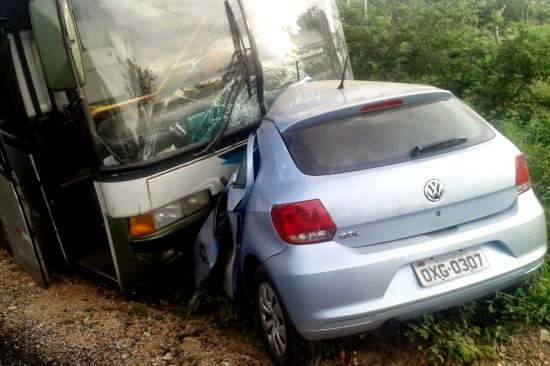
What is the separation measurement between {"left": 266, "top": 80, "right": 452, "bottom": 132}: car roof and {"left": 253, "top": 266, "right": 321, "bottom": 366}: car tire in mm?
952

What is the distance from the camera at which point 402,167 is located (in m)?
2.94

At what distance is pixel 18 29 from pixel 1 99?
703mm

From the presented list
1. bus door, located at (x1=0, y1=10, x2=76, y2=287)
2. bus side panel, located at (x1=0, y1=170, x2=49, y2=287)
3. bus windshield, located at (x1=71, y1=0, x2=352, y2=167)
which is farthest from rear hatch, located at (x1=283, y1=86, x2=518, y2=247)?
bus side panel, located at (x1=0, y1=170, x2=49, y2=287)

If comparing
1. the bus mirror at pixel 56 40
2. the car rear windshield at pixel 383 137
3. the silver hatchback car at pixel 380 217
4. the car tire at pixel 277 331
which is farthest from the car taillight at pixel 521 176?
the bus mirror at pixel 56 40

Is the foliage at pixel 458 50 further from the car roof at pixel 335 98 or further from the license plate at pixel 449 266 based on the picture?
the license plate at pixel 449 266

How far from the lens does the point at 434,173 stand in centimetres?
292

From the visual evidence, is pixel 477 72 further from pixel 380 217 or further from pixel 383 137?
pixel 380 217

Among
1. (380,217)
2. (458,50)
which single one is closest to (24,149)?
(380,217)

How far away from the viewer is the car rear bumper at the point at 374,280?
2799 mm

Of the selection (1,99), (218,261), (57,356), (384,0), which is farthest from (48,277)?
(384,0)

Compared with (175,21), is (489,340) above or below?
below

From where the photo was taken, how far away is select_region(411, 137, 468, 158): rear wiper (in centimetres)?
303

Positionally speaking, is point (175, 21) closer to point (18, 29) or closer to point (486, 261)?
point (18, 29)

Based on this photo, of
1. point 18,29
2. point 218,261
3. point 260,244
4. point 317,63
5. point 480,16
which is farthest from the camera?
point 480,16
